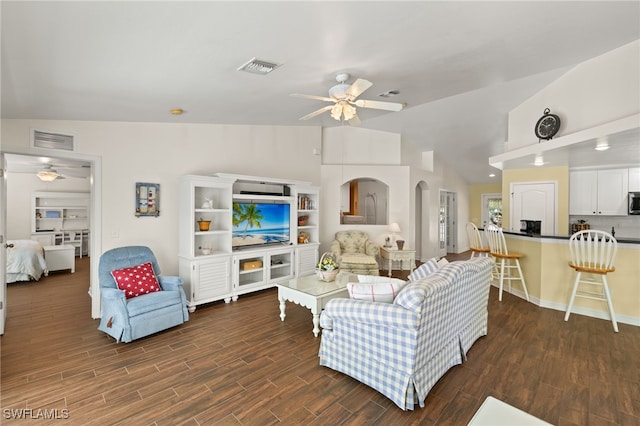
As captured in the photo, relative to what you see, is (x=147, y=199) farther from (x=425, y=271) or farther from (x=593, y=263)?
(x=593, y=263)

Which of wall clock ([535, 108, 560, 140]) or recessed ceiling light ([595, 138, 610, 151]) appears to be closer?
recessed ceiling light ([595, 138, 610, 151])

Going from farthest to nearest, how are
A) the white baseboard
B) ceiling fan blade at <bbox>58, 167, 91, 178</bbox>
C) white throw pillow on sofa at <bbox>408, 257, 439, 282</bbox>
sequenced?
ceiling fan blade at <bbox>58, 167, 91, 178</bbox> < the white baseboard < white throw pillow on sofa at <bbox>408, 257, 439, 282</bbox>

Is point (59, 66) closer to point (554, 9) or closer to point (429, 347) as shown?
point (429, 347)

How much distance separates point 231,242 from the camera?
4.48 metres

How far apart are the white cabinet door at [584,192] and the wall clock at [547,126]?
2.19 meters

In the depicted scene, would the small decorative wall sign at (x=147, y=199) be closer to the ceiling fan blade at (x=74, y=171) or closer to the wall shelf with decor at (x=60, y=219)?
the ceiling fan blade at (x=74, y=171)

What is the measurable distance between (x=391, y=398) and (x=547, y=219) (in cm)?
461

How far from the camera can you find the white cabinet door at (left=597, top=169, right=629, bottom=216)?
207 inches

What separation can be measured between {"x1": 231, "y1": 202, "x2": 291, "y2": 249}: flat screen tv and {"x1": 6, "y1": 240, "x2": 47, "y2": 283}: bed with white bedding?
3.85 meters

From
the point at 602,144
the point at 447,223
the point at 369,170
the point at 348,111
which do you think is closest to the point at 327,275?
the point at 348,111

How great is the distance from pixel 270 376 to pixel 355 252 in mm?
3825

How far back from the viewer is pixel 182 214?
4273mm

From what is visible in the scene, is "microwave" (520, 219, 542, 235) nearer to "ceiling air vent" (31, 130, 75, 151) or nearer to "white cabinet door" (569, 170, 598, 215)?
"white cabinet door" (569, 170, 598, 215)

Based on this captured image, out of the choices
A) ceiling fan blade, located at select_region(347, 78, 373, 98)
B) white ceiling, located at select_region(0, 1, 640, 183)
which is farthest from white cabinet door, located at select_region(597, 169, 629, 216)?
ceiling fan blade, located at select_region(347, 78, 373, 98)
